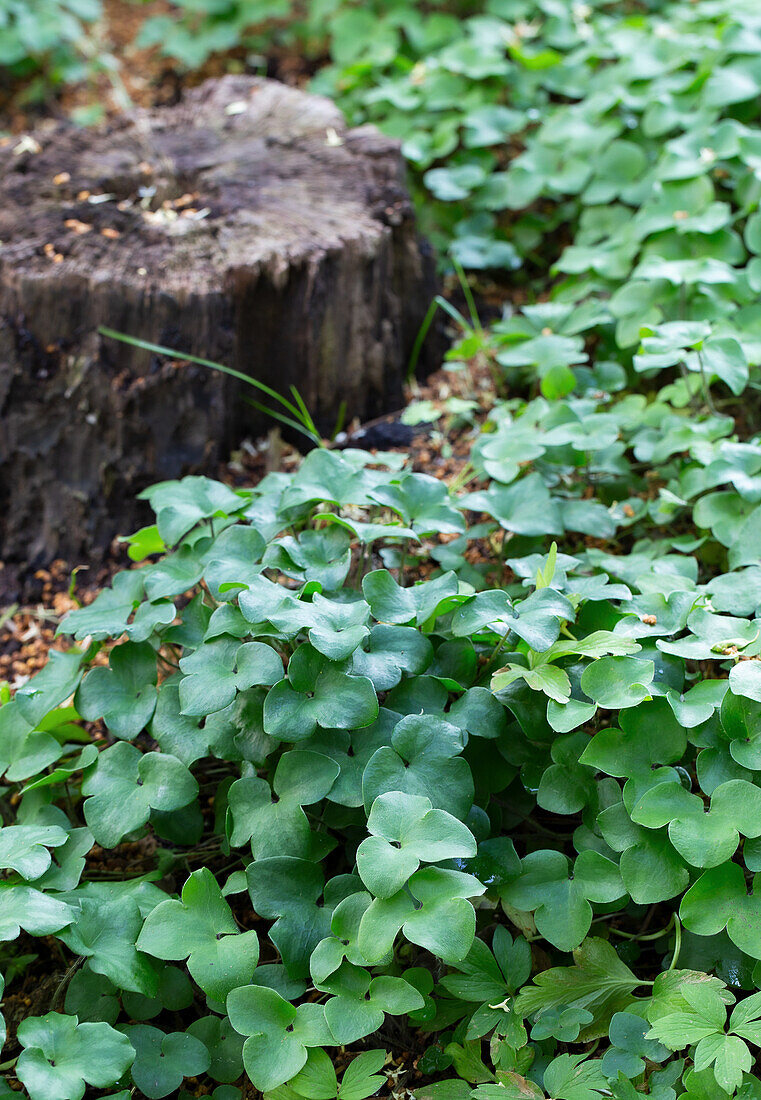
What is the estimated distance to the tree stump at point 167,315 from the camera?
215cm

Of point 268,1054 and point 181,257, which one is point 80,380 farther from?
point 268,1054

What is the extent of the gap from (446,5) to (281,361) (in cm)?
224

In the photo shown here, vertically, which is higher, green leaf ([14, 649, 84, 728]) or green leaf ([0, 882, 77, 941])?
green leaf ([14, 649, 84, 728])

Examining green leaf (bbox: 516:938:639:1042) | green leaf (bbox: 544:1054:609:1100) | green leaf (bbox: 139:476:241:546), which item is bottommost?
green leaf (bbox: 516:938:639:1042)

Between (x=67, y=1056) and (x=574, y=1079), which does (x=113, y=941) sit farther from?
(x=574, y=1079)

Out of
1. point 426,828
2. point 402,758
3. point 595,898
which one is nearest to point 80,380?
point 402,758

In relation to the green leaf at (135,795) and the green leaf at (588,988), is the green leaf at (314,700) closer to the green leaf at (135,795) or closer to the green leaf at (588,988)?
the green leaf at (135,795)

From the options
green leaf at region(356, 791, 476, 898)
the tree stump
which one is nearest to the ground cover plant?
green leaf at region(356, 791, 476, 898)

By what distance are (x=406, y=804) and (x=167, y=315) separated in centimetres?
139

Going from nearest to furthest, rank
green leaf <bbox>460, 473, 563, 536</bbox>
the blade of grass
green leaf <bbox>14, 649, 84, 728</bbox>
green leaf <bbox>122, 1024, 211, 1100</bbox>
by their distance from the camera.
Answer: green leaf <bbox>122, 1024, 211, 1100</bbox>, green leaf <bbox>14, 649, 84, 728</bbox>, green leaf <bbox>460, 473, 563, 536</bbox>, the blade of grass

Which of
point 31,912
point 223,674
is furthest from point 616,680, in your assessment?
point 31,912

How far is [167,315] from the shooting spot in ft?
6.99

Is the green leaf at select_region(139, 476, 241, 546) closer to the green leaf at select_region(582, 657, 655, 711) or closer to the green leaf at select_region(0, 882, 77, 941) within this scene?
the green leaf at select_region(0, 882, 77, 941)

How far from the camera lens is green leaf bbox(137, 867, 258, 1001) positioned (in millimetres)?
1168
